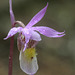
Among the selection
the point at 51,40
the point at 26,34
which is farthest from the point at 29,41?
Answer: the point at 51,40

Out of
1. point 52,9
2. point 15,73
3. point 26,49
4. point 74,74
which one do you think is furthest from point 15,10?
point 26,49

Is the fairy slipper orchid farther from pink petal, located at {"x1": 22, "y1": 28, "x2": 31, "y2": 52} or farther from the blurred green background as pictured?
the blurred green background

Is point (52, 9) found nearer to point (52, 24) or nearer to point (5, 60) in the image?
point (52, 24)

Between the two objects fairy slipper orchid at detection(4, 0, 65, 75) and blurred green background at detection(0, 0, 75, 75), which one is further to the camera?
blurred green background at detection(0, 0, 75, 75)

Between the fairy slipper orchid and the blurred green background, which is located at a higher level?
the fairy slipper orchid

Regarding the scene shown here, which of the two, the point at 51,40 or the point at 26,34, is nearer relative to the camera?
the point at 26,34

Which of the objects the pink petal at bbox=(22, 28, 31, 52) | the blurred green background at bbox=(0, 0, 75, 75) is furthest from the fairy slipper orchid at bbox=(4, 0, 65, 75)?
the blurred green background at bbox=(0, 0, 75, 75)

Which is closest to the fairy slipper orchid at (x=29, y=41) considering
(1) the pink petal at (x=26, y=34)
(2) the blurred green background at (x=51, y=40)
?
(1) the pink petal at (x=26, y=34)

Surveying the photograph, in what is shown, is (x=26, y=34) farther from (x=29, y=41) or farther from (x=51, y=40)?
(x=51, y=40)
